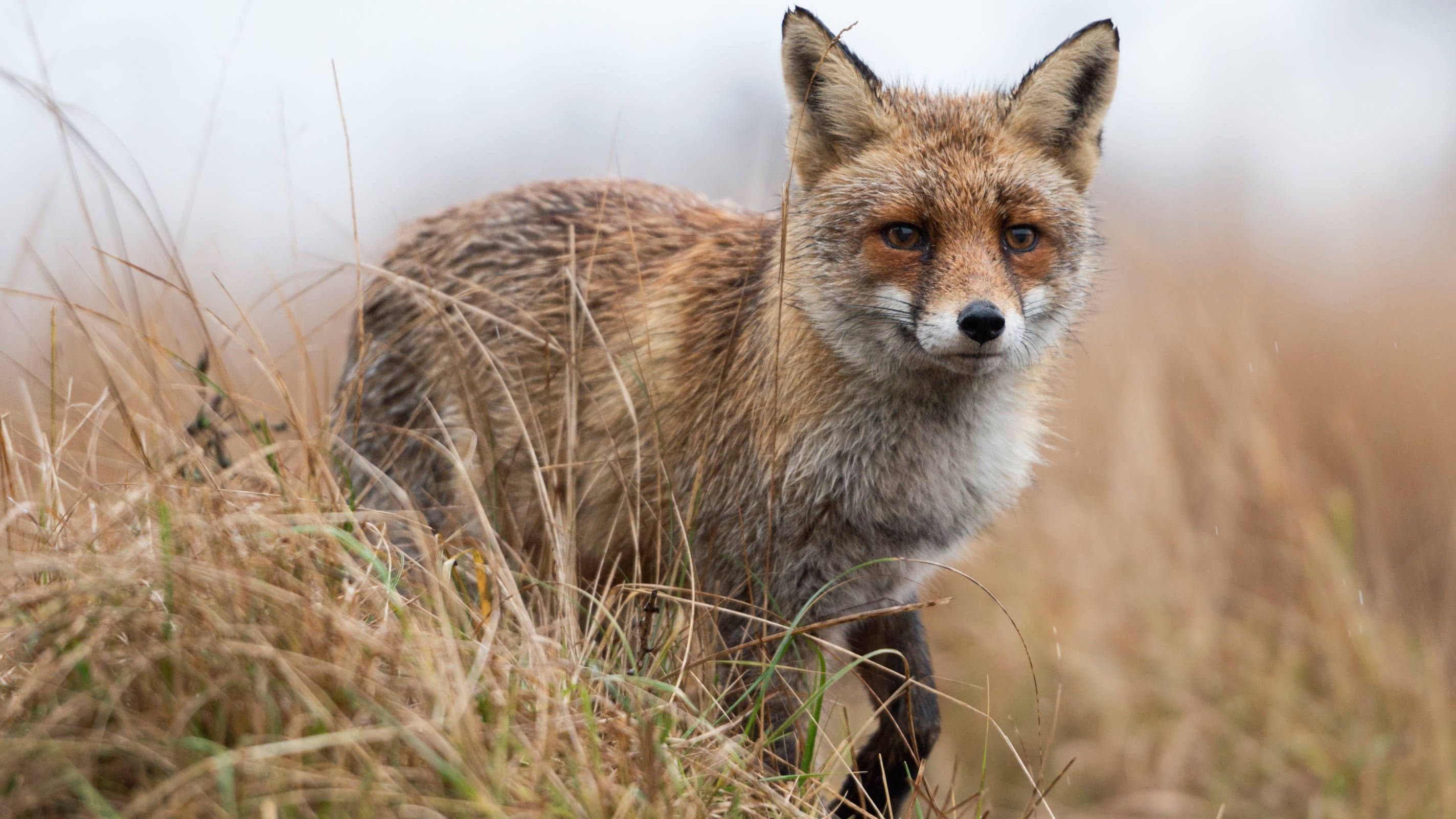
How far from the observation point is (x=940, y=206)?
11.6 feet

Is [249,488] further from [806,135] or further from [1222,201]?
[1222,201]

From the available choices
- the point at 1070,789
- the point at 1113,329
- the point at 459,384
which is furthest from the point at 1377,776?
the point at 459,384

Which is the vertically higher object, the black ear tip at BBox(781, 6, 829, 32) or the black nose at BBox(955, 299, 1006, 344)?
the black ear tip at BBox(781, 6, 829, 32)

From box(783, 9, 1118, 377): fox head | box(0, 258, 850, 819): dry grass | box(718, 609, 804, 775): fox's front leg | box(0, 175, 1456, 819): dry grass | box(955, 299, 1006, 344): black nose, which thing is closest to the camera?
box(0, 258, 850, 819): dry grass

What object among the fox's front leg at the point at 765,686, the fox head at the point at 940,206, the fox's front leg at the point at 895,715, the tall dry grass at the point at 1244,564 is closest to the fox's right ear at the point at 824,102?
the fox head at the point at 940,206

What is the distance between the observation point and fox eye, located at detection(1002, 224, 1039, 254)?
362 cm

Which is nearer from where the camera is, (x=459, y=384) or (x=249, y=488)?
(x=249, y=488)

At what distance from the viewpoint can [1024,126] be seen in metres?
3.90

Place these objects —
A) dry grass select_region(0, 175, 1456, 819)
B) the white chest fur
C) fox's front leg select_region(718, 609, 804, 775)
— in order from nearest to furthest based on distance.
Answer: dry grass select_region(0, 175, 1456, 819) → fox's front leg select_region(718, 609, 804, 775) → the white chest fur

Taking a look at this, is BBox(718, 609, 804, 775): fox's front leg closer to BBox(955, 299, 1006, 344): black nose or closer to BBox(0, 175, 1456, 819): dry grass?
BBox(0, 175, 1456, 819): dry grass

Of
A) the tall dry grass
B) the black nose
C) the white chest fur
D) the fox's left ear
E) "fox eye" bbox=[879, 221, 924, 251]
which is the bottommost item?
the tall dry grass

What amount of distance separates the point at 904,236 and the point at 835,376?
22.0 inches

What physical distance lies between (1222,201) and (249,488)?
325 inches

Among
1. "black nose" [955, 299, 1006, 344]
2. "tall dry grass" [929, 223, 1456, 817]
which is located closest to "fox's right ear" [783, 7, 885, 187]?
"black nose" [955, 299, 1006, 344]
